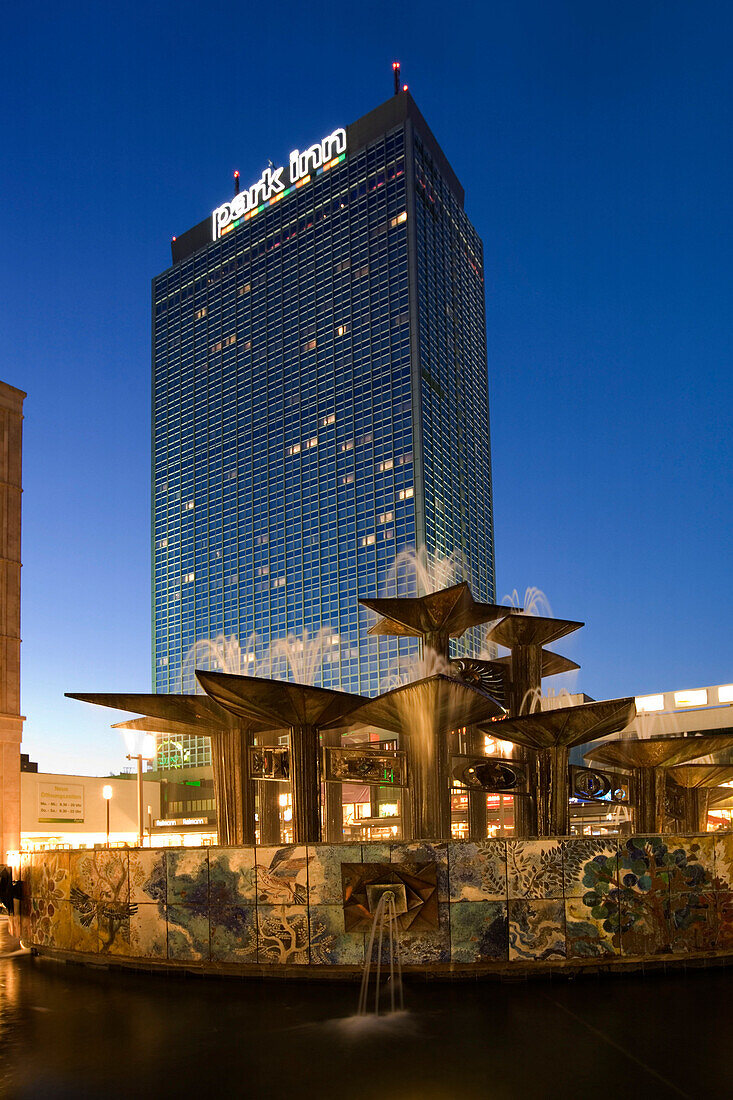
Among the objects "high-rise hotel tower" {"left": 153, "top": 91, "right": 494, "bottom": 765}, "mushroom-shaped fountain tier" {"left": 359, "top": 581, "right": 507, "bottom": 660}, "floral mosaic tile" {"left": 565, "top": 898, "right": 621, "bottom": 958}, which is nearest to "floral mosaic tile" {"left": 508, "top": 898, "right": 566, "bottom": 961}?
"floral mosaic tile" {"left": 565, "top": 898, "right": 621, "bottom": 958}

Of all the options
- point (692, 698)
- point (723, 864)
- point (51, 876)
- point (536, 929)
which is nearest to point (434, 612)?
point (723, 864)

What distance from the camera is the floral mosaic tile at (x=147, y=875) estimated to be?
1734cm

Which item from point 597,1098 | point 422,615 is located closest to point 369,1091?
point 597,1098

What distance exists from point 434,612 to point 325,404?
9594cm

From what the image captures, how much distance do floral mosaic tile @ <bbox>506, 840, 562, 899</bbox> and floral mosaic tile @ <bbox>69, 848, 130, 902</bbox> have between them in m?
7.30

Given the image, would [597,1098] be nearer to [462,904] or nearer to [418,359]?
[462,904]

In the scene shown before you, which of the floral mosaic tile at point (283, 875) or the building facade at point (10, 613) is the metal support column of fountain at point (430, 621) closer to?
the floral mosaic tile at point (283, 875)

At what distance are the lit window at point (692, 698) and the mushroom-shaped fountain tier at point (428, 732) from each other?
4391 cm

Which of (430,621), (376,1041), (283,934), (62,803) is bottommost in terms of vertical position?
(62,803)

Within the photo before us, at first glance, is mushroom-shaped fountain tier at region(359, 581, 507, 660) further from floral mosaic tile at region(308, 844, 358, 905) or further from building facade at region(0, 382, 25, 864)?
building facade at region(0, 382, 25, 864)

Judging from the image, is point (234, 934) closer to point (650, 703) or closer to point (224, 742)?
point (224, 742)

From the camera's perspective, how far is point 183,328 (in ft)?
461

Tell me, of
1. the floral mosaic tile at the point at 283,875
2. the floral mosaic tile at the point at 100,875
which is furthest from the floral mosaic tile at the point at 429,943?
the floral mosaic tile at the point at 100,875

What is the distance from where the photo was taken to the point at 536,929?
15.6m
